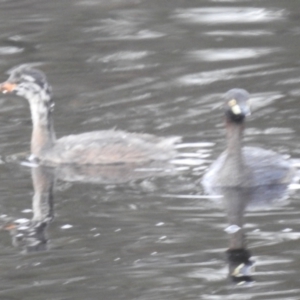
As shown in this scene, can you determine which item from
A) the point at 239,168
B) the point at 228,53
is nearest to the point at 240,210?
the point at 239,168

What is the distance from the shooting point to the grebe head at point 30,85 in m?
13.1

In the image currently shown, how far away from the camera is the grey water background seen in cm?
860

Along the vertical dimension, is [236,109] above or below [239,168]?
above

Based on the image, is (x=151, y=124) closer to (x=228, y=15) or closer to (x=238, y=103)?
(x=238, y=103)

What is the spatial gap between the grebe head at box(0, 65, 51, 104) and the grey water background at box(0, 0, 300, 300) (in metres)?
0.53

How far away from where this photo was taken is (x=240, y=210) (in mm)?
10336

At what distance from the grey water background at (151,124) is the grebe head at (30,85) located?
0.53 meters

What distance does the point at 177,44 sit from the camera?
16812 mm

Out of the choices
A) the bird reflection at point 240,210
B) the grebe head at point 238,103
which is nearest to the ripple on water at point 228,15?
the grebe head at point 238,103

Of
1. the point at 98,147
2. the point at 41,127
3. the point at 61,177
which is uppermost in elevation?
the point at 41,127

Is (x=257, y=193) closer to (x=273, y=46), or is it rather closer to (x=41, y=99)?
(x=41, y=99)

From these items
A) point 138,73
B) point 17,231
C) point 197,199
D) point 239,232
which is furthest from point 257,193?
point 138,73

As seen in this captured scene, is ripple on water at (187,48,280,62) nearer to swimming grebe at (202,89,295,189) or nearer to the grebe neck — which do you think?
the grebe neck

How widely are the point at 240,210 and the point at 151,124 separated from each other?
3.52 metres
